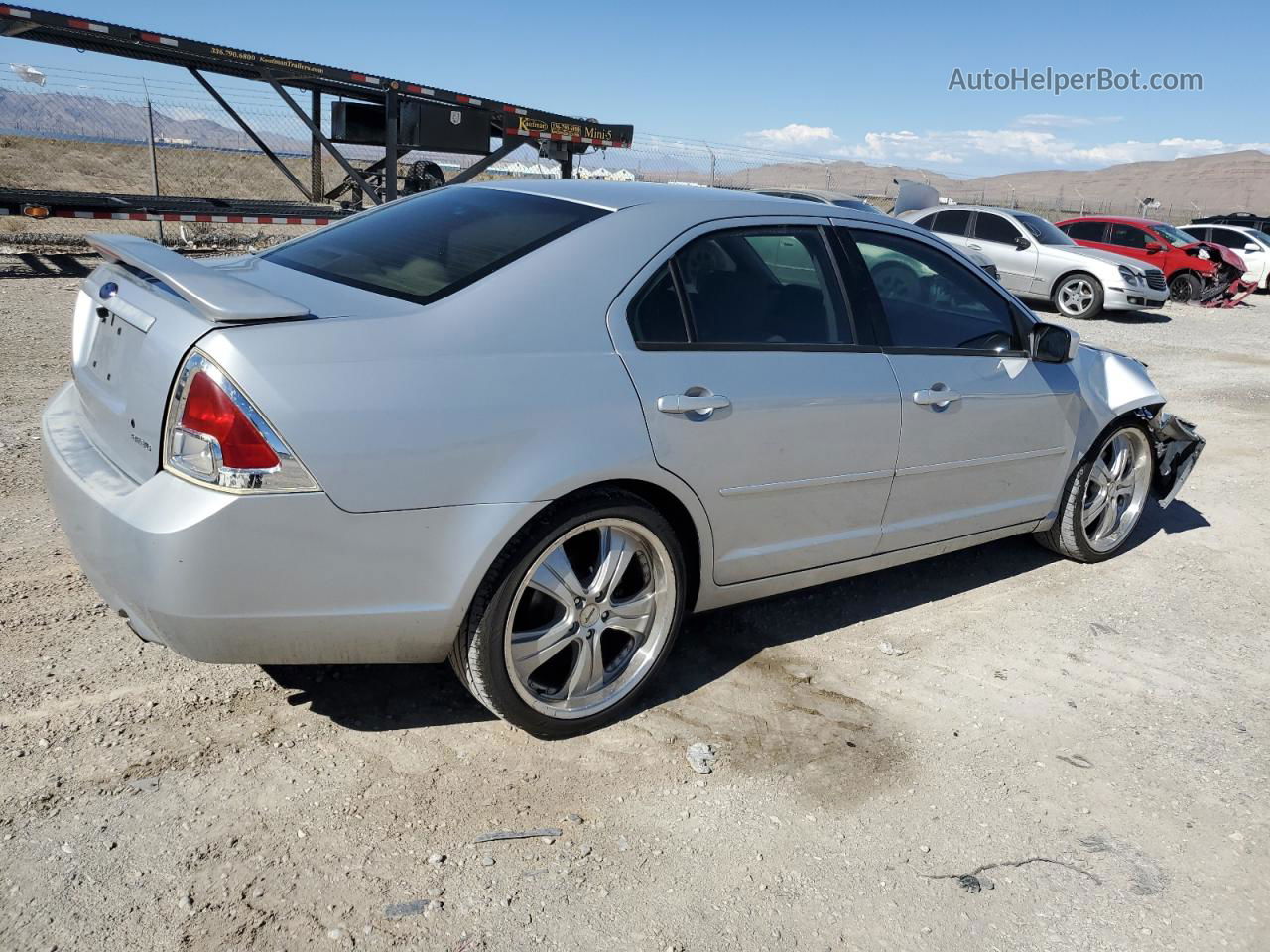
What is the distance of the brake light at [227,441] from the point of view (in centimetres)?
242

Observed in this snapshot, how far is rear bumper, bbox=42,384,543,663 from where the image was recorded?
244 cm

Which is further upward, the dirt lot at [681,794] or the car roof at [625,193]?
the car roof at [625,193]

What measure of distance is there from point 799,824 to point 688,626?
1.23 metres

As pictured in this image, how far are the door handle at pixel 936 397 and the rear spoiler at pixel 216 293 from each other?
216 cm

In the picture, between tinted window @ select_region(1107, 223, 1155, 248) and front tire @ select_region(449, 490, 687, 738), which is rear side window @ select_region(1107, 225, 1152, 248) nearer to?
tinted window @ select_region(1107, 223, 1155, 248)

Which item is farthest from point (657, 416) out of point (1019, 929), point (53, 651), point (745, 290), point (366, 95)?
point (366, 95)

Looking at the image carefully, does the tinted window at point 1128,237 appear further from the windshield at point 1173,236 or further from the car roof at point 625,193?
the car roof at point 625,193

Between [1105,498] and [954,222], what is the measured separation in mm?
12737

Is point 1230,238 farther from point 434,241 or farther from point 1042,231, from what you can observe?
point 434,241

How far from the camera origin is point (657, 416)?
3029 millimetres

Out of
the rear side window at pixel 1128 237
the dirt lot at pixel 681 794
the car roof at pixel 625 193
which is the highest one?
the car roof at pixel 625 193

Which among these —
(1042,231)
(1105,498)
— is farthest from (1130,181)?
(1105,498)

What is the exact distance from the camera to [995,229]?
16594mm

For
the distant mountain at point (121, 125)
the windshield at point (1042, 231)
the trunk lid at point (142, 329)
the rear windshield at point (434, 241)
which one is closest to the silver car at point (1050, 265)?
the windshield at point (1042, 231)
